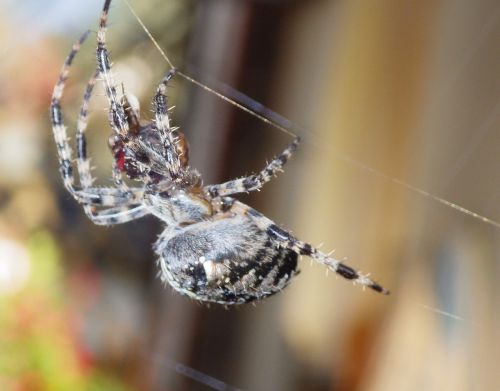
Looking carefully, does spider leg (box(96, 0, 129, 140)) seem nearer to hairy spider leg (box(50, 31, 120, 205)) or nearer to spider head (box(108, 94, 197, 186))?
spider head (box(108, 94, 197, 186))

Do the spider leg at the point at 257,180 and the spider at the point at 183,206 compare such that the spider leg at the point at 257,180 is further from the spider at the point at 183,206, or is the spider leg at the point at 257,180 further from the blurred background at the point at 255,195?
the blurred background at the point at 255,195

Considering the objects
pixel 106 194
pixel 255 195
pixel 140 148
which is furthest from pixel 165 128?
pixel 255 195

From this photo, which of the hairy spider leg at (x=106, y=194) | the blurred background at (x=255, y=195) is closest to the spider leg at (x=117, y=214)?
the hairy spider leg at (x=106, y=194)

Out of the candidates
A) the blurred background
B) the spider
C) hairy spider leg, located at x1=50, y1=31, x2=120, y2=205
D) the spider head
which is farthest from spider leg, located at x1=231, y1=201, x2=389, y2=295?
the blurred background

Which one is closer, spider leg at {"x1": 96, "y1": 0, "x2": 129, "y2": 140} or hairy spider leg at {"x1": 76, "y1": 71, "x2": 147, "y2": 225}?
spider leg at {"x1": 96, "y1": 0, "x2": 129, "y2": 140}

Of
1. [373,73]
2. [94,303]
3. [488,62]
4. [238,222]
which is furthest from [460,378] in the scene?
[94,303]

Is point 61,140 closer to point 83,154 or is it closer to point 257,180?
point 83,154
